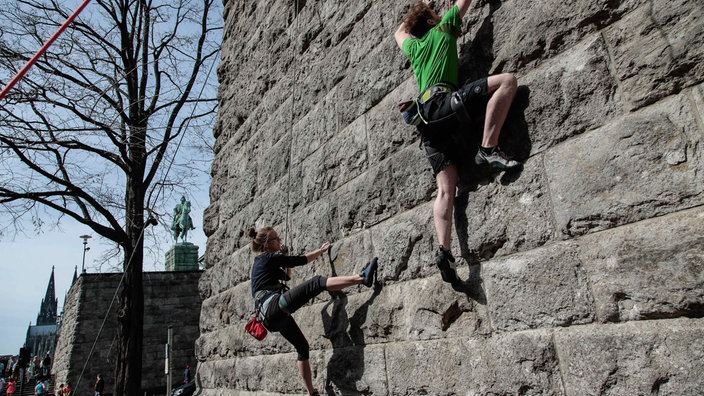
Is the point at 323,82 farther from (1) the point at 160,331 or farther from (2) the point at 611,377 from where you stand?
(1) the point at 160,331

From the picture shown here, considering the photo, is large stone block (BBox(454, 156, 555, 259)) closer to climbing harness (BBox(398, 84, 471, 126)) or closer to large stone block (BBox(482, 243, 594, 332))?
large stone block (BBox(482, 243, 594, 332))

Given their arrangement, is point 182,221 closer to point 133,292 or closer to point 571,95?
point 133,292

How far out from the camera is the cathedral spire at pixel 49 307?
11756 cm

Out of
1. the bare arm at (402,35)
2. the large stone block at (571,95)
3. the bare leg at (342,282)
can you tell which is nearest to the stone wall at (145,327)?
the bare leg at (342,282)

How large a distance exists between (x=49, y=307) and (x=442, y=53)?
141 meters

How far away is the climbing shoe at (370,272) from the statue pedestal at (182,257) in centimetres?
2326

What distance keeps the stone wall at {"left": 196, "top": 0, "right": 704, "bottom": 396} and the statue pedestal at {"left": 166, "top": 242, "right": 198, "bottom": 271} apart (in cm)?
2205

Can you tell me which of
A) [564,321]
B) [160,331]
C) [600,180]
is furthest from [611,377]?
[160,331]

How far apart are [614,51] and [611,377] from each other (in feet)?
4.38

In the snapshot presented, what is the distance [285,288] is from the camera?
13.1 ft

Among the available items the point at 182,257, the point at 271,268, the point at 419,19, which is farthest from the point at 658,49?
the point at 182,257

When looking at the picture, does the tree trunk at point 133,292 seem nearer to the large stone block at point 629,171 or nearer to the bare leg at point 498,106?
the bare leg at point 498,106

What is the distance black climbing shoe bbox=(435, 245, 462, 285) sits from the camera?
2.53 metres

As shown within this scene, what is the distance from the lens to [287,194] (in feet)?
15.1
